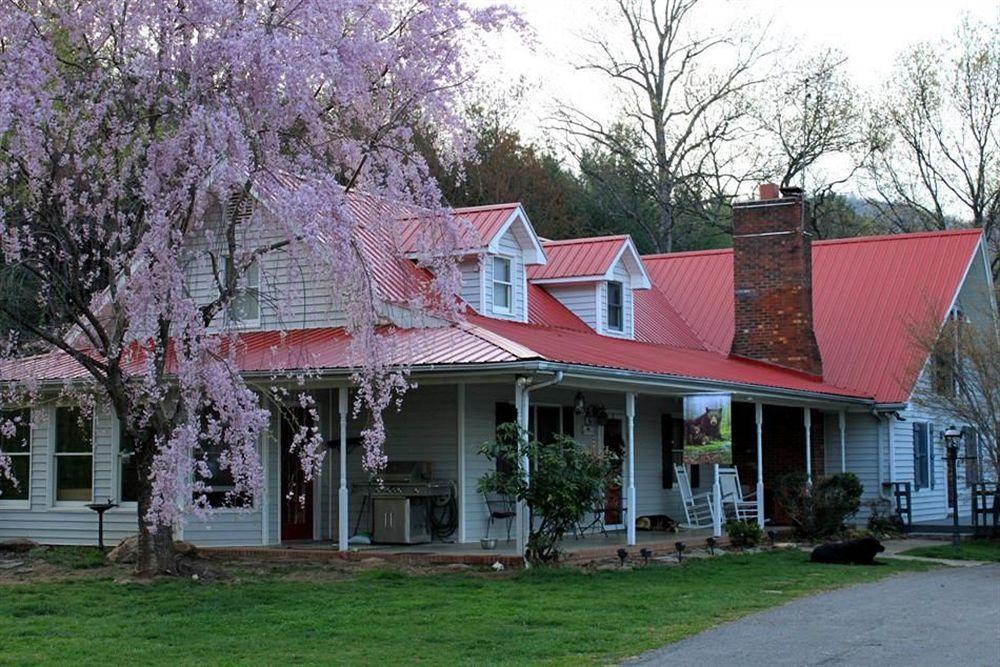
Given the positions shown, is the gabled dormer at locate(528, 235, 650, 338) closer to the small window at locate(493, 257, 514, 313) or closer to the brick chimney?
the small window at locate(493, 257, 514, 313)

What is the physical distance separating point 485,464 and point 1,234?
8.50 metres

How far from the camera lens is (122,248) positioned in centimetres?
1356

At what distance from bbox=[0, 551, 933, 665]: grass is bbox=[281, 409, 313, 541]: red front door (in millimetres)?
3918

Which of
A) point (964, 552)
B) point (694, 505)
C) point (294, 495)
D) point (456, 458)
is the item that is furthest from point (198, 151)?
point (964, 552)

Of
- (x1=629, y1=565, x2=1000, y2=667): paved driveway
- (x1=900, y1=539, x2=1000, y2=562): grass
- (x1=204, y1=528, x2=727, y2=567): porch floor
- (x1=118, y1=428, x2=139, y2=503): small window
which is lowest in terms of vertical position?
(x1=900, y1=539, x2=1000, y2=562): grass

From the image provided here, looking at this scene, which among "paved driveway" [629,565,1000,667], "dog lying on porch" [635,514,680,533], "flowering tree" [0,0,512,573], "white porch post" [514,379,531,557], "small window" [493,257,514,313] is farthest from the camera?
"dog lying on porch" [635,514,680,533]

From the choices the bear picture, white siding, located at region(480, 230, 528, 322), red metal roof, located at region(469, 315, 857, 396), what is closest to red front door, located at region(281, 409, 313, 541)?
red metal roof, located at region(469, 315, 857, 396)

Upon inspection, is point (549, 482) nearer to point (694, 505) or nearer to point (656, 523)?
point (656, 523)

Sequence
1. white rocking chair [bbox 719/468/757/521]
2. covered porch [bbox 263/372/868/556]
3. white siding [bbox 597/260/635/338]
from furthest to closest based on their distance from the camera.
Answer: white siding [bbox 597/260/635/338] < white rocking chair [bbox 719/468/757/521] < covered porch [bbox 263/372/868/556]

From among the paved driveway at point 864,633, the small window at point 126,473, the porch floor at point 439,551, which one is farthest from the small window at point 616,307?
the paved driveway at point 864,633

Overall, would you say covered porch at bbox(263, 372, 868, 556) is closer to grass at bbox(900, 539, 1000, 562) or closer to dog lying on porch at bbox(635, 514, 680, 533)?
dog lying on porch at bbox(635, 514, 680, 533)

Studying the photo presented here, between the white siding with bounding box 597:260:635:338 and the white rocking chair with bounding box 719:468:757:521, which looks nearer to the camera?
the white rocking chair with bounding box 719:468:757:521

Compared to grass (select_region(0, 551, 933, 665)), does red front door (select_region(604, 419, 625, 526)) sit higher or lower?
higher

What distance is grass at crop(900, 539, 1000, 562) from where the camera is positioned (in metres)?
20.2
